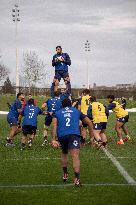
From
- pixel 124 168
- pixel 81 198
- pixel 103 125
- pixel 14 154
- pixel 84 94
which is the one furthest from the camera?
pixel 84 94

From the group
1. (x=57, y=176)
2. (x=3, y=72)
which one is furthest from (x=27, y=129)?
(x=3, y=72)

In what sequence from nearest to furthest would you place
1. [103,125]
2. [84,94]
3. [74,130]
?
[74,130]
[103,125]
[84,94]

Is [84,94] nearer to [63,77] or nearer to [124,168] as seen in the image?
[63,77]

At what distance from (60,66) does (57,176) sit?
878 centimetres

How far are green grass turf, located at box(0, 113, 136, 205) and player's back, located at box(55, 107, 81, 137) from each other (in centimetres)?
115

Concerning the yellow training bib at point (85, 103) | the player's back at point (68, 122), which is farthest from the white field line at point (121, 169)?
the yellow training bib at point (85, 103)

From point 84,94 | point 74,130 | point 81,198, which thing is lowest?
point 81,198

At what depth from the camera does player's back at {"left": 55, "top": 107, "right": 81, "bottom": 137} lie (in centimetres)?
1138

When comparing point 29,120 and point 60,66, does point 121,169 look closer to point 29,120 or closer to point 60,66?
point 29,120

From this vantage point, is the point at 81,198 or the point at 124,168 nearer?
the point at 81,198

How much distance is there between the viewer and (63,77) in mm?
21188

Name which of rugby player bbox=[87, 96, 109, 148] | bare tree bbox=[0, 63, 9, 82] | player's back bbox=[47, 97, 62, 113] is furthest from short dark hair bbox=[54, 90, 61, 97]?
bare tree bbox=[0, 63, 9, 82]

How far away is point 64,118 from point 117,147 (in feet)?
30.4

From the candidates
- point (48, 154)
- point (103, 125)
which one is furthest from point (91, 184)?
point (103, 125)
